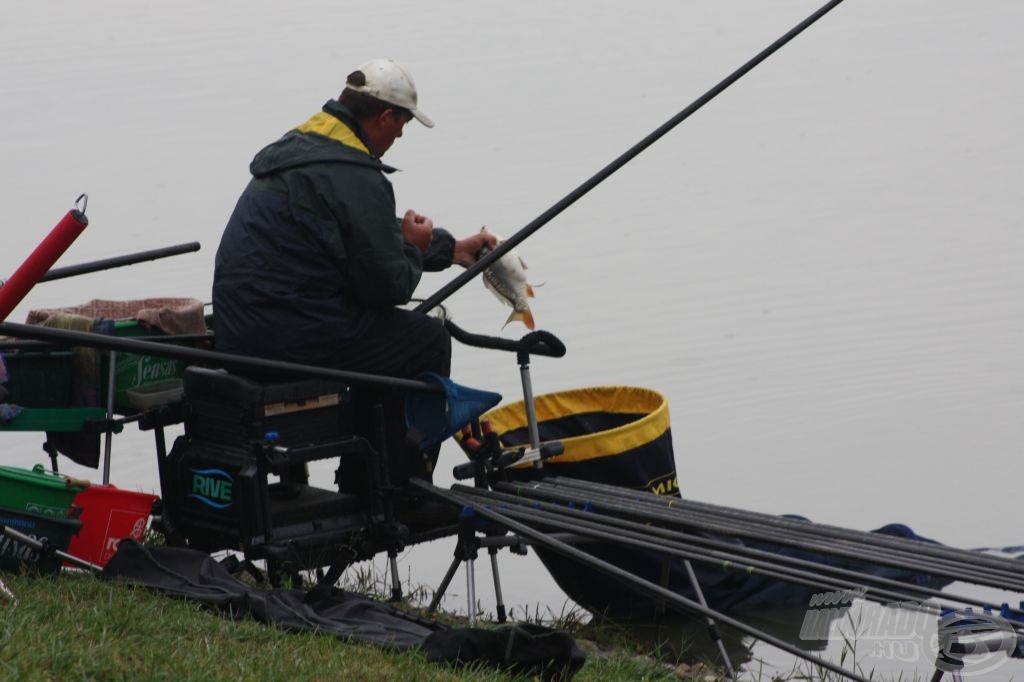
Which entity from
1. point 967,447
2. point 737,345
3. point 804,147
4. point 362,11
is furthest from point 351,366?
point 362,11

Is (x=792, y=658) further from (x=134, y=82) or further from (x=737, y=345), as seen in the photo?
(x=134, y=82)

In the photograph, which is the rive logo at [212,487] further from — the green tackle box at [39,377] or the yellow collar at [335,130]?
the yellow collar at [335,130]

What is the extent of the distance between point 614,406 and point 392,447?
1.01m

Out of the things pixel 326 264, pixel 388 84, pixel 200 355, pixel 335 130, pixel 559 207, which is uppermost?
pixel 388 84

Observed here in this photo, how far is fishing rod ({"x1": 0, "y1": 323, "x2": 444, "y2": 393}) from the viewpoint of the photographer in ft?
13.2

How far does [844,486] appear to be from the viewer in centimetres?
664

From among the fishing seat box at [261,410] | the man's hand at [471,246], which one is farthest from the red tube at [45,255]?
the man's hand at [471,246]

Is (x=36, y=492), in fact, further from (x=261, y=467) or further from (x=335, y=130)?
(x=335, y=130)

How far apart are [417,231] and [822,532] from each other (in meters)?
1.42

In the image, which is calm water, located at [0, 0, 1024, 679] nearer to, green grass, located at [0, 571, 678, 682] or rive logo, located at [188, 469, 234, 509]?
rive logo, located at [188, 469, 234, 509]

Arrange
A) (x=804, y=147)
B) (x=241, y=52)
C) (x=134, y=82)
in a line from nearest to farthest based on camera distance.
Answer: (x=804, y=147)
(x=134, y=82)
(x=241, y=52)

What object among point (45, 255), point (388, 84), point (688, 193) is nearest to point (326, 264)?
point (388, 84)

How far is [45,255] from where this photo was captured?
364 cm

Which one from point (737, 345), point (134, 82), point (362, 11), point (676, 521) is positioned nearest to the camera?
point (676, 521)
